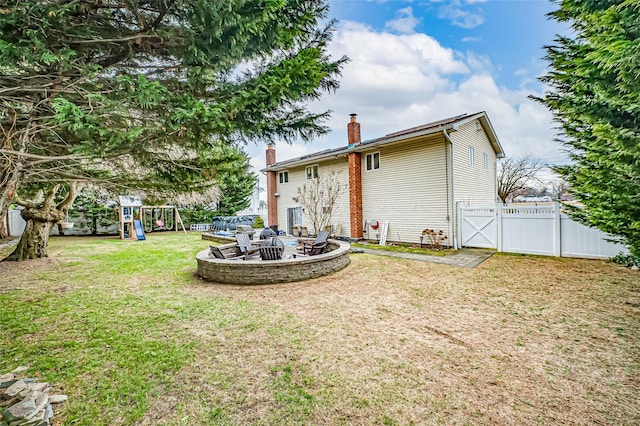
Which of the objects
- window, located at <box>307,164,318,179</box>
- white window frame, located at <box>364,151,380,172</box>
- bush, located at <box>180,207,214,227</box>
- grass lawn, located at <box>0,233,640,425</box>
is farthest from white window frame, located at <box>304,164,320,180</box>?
bush, located at <box>180,207,214,227</box>

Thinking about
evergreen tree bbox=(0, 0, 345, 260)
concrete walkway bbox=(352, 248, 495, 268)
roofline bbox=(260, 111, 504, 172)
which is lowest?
concrete walkway bbox=(352, 248, 495, 268)

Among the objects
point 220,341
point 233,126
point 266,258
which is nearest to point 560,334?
point 220,341

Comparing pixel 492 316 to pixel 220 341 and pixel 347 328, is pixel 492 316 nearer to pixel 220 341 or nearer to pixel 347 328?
pixel 347 328

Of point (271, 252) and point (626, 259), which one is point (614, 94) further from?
point (626, 259)

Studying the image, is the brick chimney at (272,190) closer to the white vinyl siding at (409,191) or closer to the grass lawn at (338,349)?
the white vinyl siding at (409,191)

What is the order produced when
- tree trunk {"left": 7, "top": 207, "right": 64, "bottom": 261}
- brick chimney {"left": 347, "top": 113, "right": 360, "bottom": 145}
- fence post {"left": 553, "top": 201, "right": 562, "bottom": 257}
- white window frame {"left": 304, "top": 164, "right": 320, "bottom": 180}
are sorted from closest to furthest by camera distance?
fence post {"left": 553, "top": 201, "right": 562, "bottom": 257}
tree trunk {"left": 7, "top": 207, "right": 64, "bottom": 261}
brick chimney {"left": 347, "top": 113, "right": 360, "bottom": 145}
white window frame {"left": 304, "top": 164, "right": 320, "bottom": 180}

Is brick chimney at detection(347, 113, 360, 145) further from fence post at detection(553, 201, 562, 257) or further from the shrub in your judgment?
fence post at detection(553, 201, 562, 257)

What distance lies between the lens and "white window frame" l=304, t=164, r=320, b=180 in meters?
17.7

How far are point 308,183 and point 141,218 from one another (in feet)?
43.5

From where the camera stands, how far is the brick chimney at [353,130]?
1528cm

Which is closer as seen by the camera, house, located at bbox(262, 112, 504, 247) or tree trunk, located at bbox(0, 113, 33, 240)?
tree trunk, located at bbox(0, 113, 33, 240)

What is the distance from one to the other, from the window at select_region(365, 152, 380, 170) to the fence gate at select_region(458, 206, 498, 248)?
15.2 ft

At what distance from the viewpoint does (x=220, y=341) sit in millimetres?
4332

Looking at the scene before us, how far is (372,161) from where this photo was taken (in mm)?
14719
